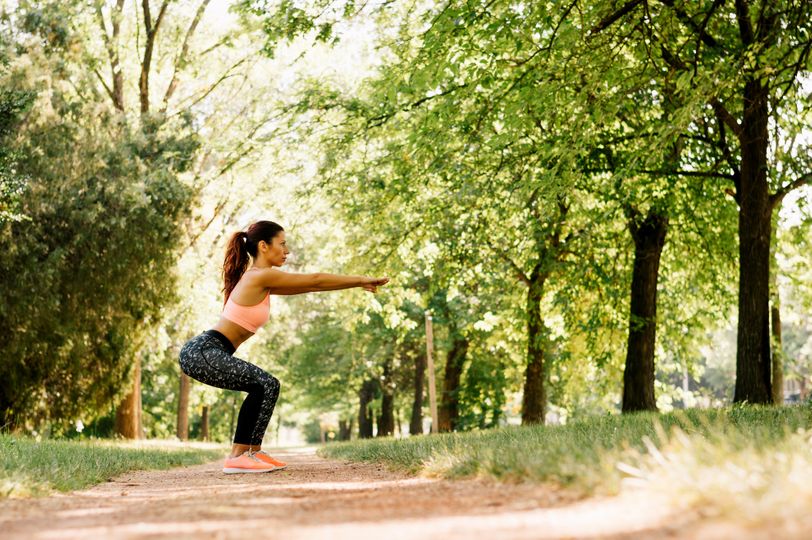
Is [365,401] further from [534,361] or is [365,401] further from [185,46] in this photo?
[185,46]

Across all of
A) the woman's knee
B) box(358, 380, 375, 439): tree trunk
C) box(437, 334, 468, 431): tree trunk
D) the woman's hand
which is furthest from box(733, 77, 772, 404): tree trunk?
box(358, 380, 375, 439): tree trunk

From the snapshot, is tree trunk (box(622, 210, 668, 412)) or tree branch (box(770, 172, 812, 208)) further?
tree trunk (box(622, 210, 668, 412))

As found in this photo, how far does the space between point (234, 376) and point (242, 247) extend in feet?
4.09

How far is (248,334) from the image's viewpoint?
6.78 metres

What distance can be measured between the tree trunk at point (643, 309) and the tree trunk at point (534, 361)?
7.99 feet

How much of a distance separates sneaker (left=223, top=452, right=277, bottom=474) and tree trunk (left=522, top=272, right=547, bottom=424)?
34.5ft

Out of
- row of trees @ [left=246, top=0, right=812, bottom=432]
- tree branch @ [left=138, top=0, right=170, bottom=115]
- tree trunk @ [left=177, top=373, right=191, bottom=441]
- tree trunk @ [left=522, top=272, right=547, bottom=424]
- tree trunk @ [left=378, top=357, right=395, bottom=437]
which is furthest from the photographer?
tree trunk @ [left=378, top=357, right=395, bottom=437]

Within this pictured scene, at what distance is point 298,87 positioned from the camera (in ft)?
56.3

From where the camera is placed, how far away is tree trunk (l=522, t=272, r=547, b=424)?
16.6 m

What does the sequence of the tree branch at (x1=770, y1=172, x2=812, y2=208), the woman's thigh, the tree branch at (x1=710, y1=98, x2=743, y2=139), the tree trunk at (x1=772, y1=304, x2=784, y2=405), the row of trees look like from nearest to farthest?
the woman's thigh < the row of trees < the tree branch at (x1=710, y1=98, x2=743, y2=139) < the tree branch at (x1=770, y1=172, x2=812, y2=208) < the tree trunk at (x1=772, y1=304, x2=784, y2=405)

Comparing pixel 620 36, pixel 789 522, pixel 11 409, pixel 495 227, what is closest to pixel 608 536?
pixel 789 522

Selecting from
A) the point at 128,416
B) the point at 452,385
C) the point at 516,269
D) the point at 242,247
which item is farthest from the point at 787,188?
the point at 128,416

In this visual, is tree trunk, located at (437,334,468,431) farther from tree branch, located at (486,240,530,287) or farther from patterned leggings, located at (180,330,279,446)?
patterned leggings, located at (180,330,279,446)

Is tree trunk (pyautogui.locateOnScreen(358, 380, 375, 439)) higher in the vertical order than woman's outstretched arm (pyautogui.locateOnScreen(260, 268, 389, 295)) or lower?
lower
